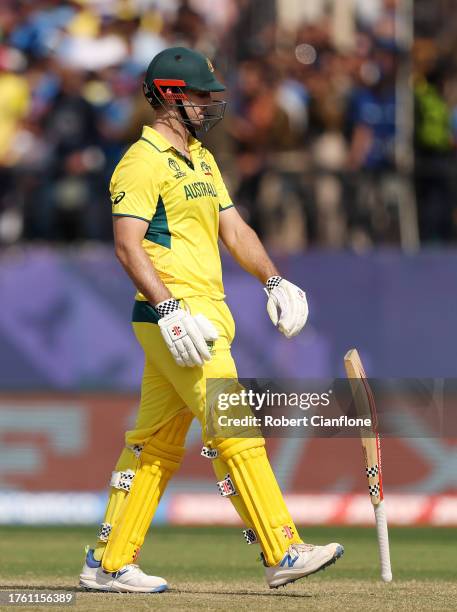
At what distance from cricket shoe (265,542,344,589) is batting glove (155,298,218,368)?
90 cm

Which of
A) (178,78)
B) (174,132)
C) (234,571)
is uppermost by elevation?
(178,78)

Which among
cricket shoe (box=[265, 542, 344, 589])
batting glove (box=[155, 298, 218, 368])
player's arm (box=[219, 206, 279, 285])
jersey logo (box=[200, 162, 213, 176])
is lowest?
cricket shoe (box=[265, 542, 344, 589])

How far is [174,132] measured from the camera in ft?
20.6

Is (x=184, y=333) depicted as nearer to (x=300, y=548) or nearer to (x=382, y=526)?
(x=300, y=548)

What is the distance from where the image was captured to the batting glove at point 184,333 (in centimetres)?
574

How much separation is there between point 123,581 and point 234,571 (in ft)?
5.35

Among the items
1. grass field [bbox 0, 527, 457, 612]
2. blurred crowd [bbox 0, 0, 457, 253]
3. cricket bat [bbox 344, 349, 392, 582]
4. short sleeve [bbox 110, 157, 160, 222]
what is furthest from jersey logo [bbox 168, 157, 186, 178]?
blurred crowd [bbox 0, 0, 457, 253]

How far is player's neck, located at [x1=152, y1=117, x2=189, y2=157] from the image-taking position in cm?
625

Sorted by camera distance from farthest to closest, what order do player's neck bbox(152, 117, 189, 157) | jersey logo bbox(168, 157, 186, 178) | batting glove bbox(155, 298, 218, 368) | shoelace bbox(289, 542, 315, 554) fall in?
player's neck bbox(152, 117, 189, 157) → jersey logo bbox(168, 157, 186, 178) → shoelace bbox(289, 542, 315, 554) → batting glove bbox(155, 298, 218, 368)

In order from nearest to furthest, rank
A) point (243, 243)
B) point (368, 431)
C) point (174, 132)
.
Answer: point (368, 431)
point (174, 132)
point (243, 243)

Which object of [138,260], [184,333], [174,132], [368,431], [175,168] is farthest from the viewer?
[174,132]

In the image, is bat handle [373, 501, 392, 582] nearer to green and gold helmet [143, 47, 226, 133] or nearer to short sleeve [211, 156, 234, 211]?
short sleeve [211, 156, 234, 211]

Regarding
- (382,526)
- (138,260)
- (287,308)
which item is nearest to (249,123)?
(287,308)

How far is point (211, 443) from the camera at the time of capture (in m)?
5.94
